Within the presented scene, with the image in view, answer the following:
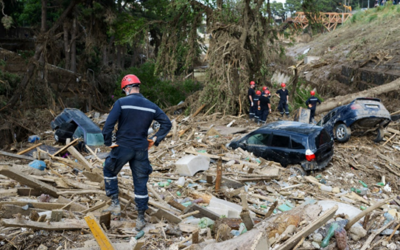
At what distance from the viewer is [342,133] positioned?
44.4 ft

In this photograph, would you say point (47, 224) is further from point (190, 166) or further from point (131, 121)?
point (190, 166)

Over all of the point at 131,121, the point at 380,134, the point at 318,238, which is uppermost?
the point at 131,121

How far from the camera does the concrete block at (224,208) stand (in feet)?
21.3

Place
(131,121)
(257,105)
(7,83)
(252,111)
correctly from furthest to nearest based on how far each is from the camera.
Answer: (7,83) < (252,111) < (257,105) < (131,121)

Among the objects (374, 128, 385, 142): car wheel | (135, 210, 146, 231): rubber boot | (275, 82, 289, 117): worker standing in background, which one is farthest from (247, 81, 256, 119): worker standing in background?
(135, 210, 146, 231): rubber boot

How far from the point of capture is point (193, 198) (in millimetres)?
7621

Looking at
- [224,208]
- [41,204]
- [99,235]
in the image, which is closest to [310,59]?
[224,208]

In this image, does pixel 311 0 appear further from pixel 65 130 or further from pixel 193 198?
pixel 193 198

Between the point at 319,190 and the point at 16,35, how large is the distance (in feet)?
112

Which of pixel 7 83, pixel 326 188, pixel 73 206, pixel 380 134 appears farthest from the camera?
pixel 7 83

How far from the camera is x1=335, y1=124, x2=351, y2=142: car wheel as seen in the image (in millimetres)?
13350

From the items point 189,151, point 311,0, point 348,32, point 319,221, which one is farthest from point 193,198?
point 348,32

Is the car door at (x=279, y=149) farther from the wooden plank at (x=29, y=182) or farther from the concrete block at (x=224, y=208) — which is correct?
the wooden plank at (x=29, y=182)

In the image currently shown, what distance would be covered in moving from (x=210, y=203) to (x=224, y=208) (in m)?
0.38
